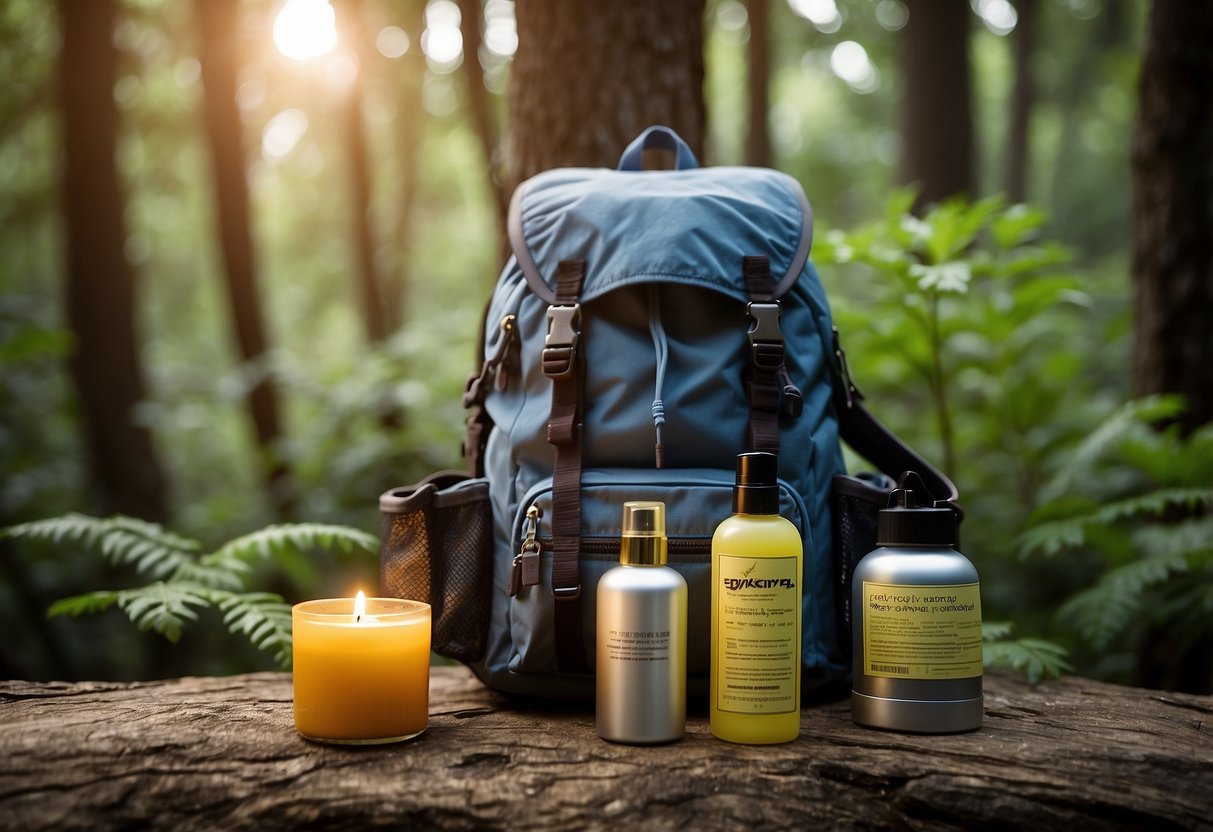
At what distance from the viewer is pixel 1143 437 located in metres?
2.72

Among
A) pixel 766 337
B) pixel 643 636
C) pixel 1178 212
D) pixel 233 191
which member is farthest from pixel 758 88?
pixel 643 636

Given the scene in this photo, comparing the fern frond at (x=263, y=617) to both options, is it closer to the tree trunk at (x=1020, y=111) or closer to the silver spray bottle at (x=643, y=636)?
the silver spray bottle at (x=643, y=636)

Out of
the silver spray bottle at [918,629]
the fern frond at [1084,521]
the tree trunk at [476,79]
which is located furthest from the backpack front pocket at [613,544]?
the tree trunk at [476,79]

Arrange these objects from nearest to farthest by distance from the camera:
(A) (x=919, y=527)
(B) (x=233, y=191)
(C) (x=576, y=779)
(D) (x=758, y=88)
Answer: (C) (x=576, y=779)
(A) (x=919, y=527)
(D) (x=758, y=88)
(B) (x=233, y=191)

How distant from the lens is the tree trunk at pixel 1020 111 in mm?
9594

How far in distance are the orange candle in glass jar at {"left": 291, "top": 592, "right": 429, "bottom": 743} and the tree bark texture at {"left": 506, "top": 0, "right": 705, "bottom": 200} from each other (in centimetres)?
152

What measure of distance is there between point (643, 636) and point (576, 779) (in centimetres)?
25

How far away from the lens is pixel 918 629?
1.61m

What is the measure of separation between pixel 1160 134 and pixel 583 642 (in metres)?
2.88

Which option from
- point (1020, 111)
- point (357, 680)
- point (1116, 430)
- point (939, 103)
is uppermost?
point (1020, 111)

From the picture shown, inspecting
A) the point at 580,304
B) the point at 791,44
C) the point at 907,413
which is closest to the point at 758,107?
the point at 907,413

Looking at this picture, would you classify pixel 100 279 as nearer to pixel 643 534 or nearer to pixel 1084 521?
pixel 643 534

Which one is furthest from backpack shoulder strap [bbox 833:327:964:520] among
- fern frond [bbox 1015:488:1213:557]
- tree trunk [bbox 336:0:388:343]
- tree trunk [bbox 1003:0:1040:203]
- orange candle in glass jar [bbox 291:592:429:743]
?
tree trunk [bbox 1003:0:1040:203]

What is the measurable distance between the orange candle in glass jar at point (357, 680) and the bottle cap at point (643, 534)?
16.7 inches
